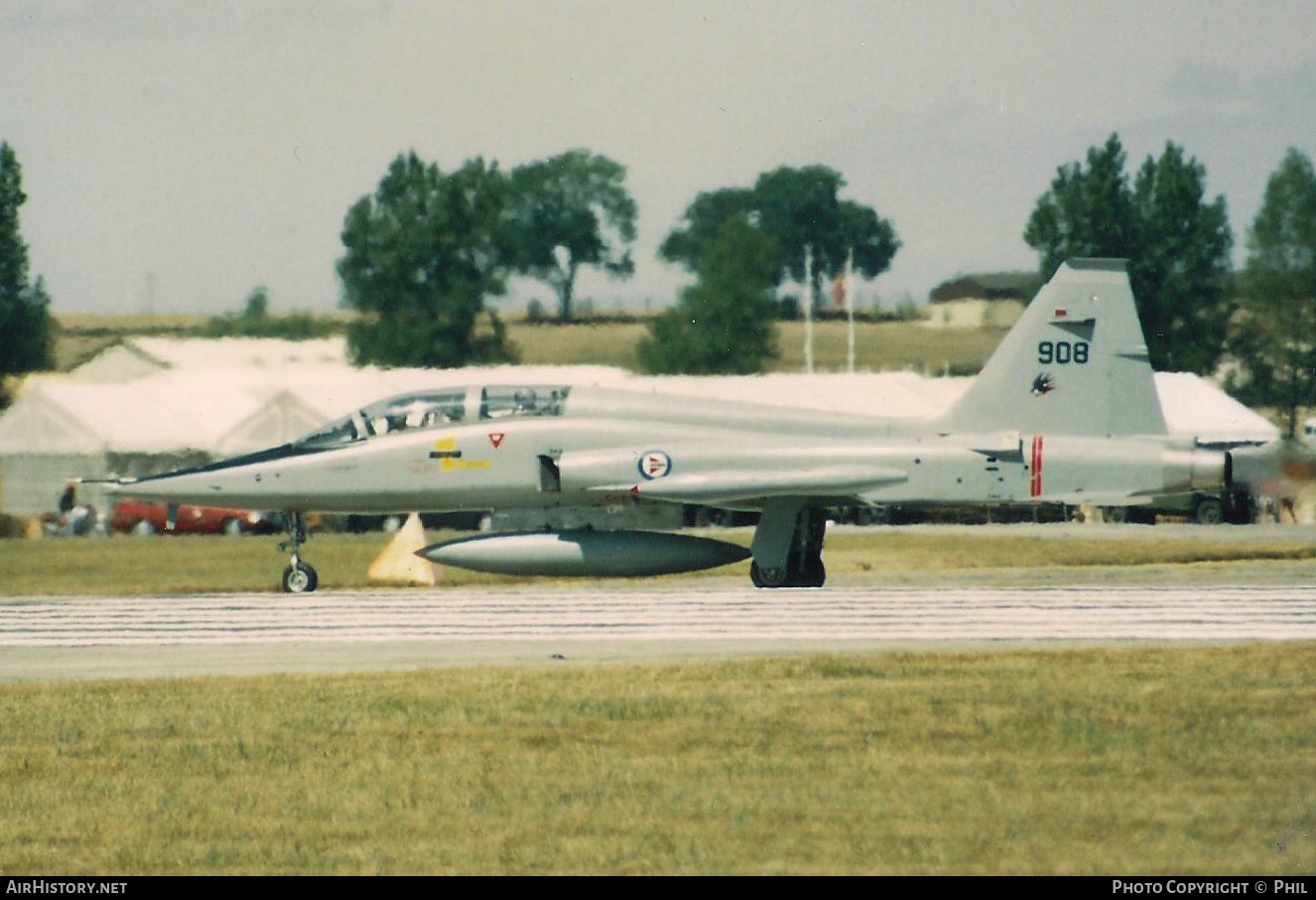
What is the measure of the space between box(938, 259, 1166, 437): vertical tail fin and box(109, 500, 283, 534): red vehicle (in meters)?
24.6

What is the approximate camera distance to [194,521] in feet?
144

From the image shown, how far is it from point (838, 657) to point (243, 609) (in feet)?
30.3

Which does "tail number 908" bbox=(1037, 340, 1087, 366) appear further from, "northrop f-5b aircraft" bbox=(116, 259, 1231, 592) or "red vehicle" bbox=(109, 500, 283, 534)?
"red vehicle" bbox=(109, 500, 283, 534)

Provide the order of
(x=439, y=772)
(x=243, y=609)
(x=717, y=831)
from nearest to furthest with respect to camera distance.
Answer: (x=717, y=831)
(x=439, y=772)
(x=243, y=609)

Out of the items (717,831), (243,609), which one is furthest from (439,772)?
(243,609)

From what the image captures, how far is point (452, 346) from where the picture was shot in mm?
50125

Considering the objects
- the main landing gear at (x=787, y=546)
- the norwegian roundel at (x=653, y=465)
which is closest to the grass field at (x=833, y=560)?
the main landing gear at (x=787, y=546)

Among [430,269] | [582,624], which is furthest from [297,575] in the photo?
[430,269]

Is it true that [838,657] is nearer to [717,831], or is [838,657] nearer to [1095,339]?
Answer: [717,831]

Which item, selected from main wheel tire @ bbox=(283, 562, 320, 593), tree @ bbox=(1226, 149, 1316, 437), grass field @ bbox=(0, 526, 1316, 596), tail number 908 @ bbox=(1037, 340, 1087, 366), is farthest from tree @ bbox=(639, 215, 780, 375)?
tail number 908 @ bbox=(1037, 340, 1087, 366)

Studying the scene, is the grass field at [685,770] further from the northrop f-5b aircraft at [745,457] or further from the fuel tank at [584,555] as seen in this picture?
the northrop f-5b aircraft at [745,457]

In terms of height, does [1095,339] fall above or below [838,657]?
above

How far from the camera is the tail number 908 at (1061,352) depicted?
22.8 meters

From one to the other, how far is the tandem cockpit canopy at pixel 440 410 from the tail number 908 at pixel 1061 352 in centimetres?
643
